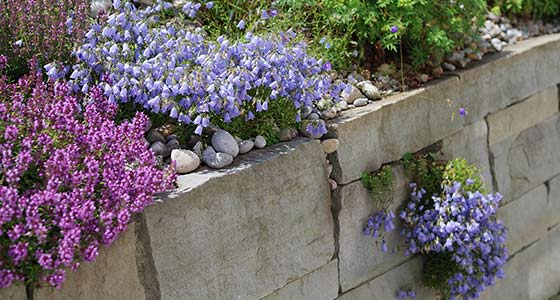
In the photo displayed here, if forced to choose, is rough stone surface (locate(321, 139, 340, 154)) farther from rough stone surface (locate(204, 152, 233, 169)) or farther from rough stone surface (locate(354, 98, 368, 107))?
rough stone surface (locate(204, 152, 233, 169))

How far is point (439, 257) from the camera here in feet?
11.4

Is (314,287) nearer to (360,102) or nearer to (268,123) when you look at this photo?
(268,123)

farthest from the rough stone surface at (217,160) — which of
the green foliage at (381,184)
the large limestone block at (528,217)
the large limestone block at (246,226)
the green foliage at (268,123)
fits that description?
the large limestone block at (528,217)

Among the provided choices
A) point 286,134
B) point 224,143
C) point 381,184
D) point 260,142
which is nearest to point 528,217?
point 381,184

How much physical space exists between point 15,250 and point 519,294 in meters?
2.74

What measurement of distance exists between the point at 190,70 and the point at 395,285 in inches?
51.2

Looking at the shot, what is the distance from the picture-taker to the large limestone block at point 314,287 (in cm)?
297

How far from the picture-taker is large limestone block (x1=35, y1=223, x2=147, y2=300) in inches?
91.0

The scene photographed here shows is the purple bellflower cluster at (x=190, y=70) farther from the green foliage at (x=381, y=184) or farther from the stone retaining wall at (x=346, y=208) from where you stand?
the green foliage at (x=381, y=184)

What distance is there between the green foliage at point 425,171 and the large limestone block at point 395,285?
1.08 feet

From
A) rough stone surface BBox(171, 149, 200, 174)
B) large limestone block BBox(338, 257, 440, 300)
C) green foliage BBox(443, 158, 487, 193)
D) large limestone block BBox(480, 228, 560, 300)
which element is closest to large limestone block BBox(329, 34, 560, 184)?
green foliage BBox(443, 158, 487, 193)

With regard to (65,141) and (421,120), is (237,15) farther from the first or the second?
(65,141)

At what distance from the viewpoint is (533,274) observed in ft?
13.8

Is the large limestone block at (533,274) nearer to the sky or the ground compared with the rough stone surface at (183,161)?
nearer to the ground
